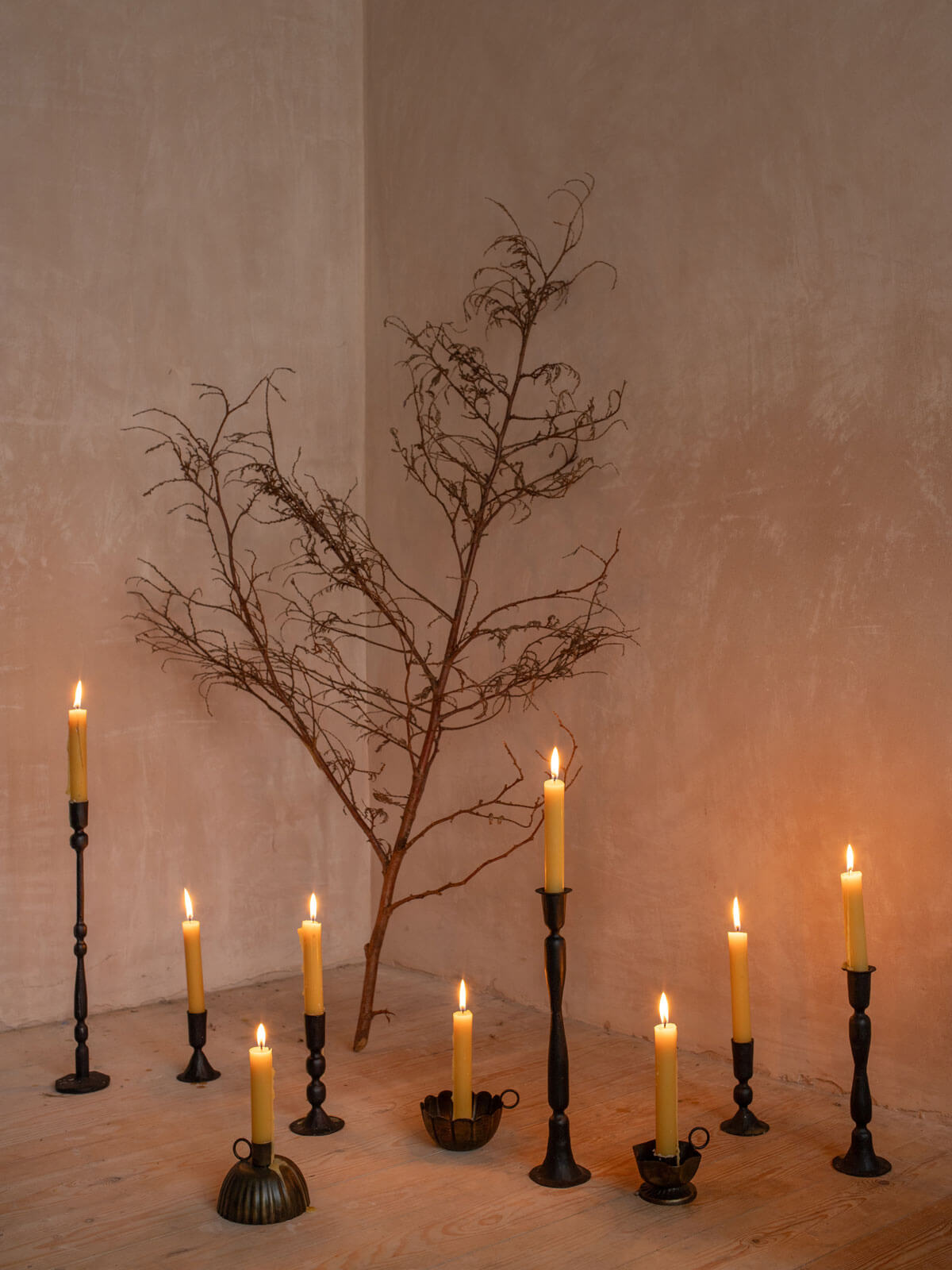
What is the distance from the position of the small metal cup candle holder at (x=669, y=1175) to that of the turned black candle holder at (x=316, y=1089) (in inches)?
25.4

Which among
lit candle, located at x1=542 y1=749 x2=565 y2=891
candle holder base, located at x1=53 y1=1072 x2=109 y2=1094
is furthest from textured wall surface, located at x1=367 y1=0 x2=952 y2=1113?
candle holder base, located at x1=53 y1=1072 x2=109 y2=1094

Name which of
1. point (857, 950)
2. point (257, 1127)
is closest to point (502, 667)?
point (857, 950)

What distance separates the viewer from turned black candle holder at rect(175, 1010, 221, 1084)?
2.58 m

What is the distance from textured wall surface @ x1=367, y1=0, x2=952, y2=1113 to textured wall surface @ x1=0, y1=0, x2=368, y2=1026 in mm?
471

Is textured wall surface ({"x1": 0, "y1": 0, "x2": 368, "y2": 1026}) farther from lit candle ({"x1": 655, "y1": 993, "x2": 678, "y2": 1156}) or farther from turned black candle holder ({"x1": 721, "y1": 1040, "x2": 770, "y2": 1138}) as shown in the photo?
lit candle ({"x1": 655, "y1": 993, "x2": 678, "y2": 1156})

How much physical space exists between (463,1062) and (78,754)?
1.07 meters

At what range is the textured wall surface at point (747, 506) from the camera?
90.9 inches

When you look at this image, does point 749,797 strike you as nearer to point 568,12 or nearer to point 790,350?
point 790,350

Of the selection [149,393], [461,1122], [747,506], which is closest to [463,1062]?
[461,1122]

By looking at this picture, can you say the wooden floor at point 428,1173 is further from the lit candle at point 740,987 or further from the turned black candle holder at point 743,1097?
the lit candle at point 740,987

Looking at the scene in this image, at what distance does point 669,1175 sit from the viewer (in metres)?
1.96

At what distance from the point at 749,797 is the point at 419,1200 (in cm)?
111

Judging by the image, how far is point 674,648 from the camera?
277 cm

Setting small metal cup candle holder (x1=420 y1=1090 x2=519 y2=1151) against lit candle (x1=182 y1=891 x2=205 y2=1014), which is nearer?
small metal cup candle holder (x1=420 y1=1090 x2=519 y2=1151)
